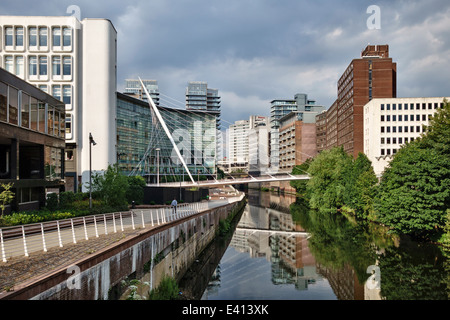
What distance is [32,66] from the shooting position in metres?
50.6

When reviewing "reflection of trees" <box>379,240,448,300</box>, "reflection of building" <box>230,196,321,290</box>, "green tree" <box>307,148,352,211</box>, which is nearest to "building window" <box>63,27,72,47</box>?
"reflection of building" <box>230,196,321,290</box>

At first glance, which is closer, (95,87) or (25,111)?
(25,111)

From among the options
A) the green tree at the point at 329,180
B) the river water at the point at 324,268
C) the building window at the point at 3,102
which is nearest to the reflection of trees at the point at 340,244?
the river water at the point at 324,268

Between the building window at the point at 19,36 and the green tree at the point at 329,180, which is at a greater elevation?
the building window at the point at 19,36

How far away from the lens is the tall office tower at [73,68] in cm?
4981

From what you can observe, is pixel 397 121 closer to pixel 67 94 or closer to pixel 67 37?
pixel 67 94

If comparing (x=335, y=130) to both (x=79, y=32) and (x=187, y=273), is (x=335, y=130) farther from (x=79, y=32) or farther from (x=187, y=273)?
(x=187, y=273)

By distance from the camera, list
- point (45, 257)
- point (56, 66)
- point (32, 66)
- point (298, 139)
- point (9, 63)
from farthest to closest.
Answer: point (298, 139) < point (56, 66) < point (32, 66) < point (9, 63) < point (45, 257)

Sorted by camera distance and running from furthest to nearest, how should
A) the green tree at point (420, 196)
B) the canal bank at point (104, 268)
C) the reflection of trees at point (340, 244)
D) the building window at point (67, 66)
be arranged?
the building window at point (67, 66), the green tree at point (420, 196), the reflection of trees at point (340, 244), the canal bank at point (104, 268)

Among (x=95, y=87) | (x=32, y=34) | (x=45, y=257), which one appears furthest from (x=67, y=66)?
(x=45, y=257)

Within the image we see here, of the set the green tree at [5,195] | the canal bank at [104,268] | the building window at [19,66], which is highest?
the building window at [19,66]

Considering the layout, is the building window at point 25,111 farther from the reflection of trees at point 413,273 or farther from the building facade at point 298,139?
the building facade at point 298,139

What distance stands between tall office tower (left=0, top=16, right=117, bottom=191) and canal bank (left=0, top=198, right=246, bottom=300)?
3288cm

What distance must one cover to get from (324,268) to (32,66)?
44764 mm
